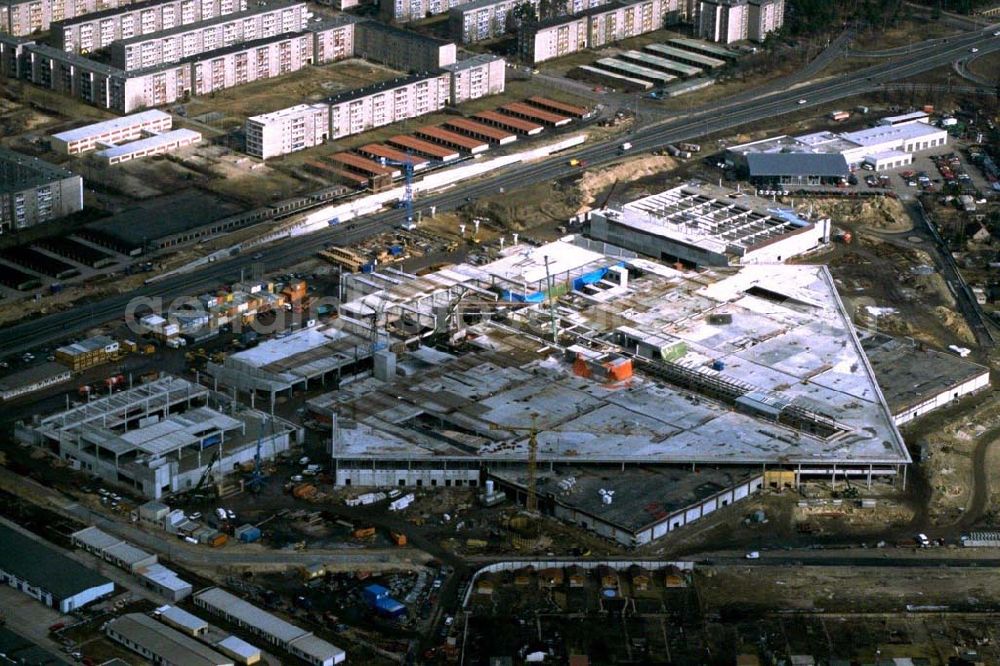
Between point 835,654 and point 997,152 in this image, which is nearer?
point 835,654

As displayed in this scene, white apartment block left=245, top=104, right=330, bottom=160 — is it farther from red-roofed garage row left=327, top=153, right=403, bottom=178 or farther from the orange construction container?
the orange construction container

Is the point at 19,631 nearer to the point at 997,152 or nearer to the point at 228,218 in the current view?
the point at 228,218

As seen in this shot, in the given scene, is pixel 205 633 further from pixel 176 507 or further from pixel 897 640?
pixel 897 640

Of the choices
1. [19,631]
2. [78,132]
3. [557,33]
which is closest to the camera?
[19,631]

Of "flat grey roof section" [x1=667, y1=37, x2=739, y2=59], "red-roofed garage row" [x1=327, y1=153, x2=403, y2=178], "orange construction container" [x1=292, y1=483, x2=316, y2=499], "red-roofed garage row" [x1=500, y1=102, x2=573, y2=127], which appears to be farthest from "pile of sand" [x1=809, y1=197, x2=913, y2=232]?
"orange construction container" [x1=292, y1=483, x2=316, y2=499]

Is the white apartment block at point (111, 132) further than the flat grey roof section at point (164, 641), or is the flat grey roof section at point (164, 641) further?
the white apartment block at point (111, 132)

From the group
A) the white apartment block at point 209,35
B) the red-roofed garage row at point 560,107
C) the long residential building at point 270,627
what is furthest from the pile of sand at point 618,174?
the long residential building at point 270,627

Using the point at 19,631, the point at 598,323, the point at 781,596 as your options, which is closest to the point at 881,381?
the point at 598,323

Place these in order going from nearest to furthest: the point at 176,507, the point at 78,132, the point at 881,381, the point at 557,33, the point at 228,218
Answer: the point at 176,507
the point at 881,381
the point at 228,218
the point at 78,132
the point at 557,33

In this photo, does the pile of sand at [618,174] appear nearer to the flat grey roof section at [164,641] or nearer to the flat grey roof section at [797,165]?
the flat grey roof section at [797,165]
